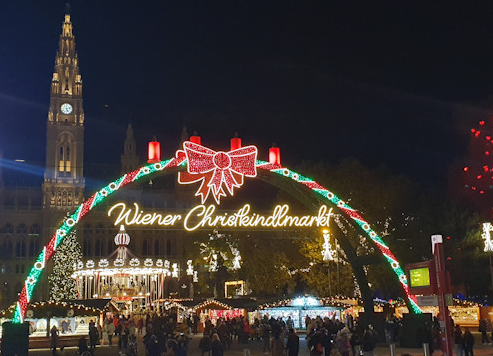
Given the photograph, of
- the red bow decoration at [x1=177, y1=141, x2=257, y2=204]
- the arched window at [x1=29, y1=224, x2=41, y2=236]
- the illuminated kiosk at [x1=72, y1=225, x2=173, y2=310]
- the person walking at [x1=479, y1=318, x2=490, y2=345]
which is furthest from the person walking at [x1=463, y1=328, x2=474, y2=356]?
the arched window at [x1=29, y1=224, x2=41, y2=236]

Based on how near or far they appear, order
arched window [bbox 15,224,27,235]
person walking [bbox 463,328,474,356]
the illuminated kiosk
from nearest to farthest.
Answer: person walking [bbox 463,328,474,356]
the illuminated kiosk
arched window [bbox 15,224,27,235]

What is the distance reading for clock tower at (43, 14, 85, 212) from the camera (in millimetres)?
71375

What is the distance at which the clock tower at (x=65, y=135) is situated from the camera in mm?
71375

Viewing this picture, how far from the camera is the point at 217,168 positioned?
18.1 metres

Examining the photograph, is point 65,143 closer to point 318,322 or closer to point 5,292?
point 5,292

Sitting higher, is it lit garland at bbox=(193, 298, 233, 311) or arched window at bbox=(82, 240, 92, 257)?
arched window at bbox=(82, 240, 92, 257)

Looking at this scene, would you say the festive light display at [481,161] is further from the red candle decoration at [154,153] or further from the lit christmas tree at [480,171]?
the red candle decoration at [154,153]

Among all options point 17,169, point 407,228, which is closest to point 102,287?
point 407,228

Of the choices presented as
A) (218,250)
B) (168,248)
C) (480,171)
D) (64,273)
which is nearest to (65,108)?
(168,248)

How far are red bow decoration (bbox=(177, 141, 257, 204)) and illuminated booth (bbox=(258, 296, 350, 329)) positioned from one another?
38.3ft

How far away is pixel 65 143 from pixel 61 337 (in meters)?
53.2

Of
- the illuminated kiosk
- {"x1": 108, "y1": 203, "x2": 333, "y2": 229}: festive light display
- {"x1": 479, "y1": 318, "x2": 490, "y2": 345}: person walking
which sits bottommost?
{"x1": 479, "y1": 318, "x2": 490, "y2": 345}: person walking

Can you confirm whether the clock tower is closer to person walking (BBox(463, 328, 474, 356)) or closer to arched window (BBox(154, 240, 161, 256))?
arched window (BBox(154, 240, 161, 256))

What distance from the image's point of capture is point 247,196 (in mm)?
77250
